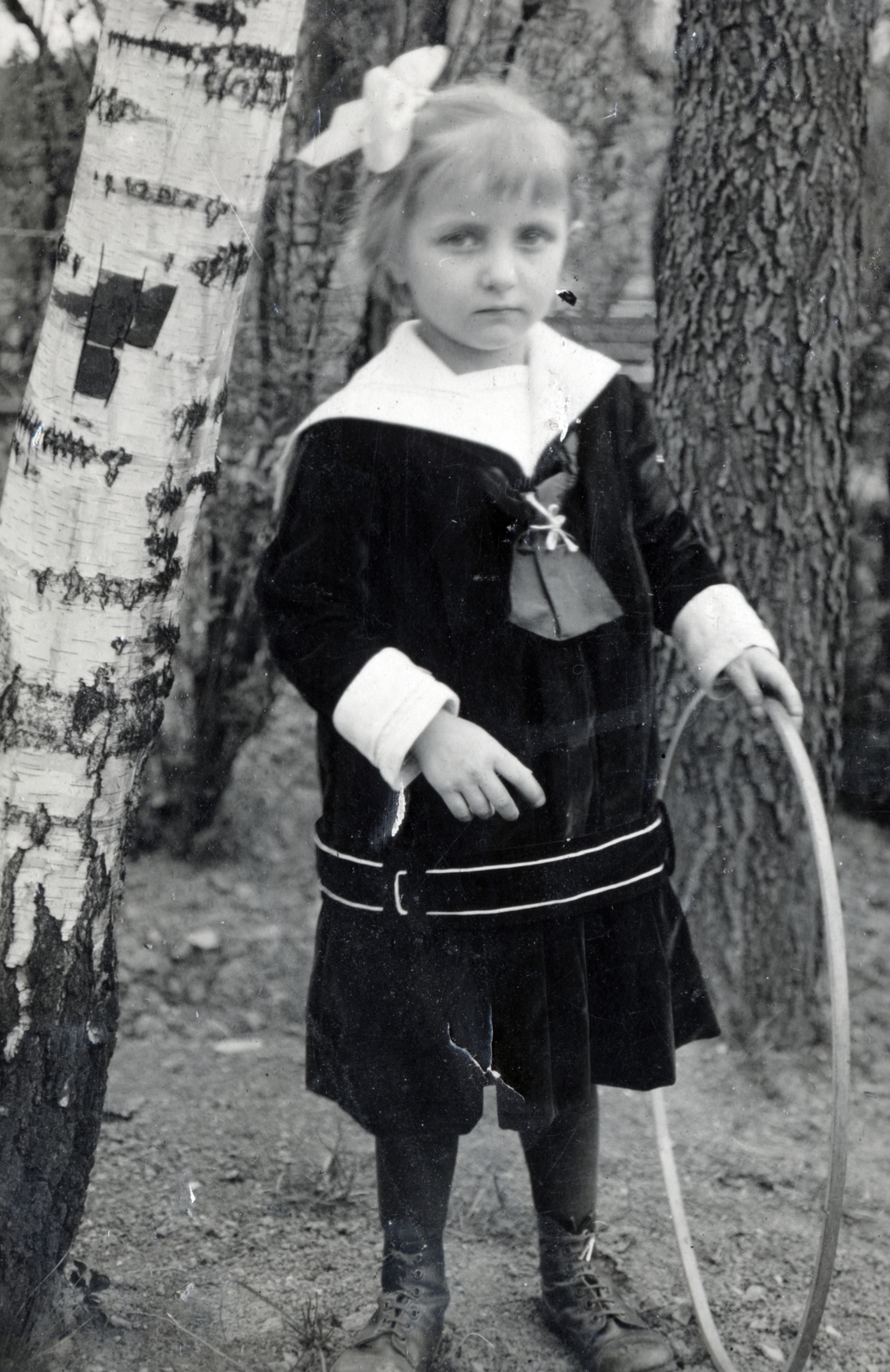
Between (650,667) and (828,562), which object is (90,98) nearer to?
(650,667)

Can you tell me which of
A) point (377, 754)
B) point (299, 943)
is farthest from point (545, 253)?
point (299, 943)

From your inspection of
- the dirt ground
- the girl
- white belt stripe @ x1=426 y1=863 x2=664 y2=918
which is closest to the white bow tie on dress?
the girl

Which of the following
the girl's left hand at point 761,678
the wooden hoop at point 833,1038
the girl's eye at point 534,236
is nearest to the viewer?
the wooden hoop at point 833,1038

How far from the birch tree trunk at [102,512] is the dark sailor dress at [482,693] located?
0.69 feet

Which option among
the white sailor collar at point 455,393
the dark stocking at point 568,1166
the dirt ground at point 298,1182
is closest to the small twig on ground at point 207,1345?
the dirt ground at point 298,1182

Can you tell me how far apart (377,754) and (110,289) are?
0.76m

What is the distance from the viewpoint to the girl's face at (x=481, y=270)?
6.38 feet

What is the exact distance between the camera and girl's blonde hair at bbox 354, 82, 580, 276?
193 cm

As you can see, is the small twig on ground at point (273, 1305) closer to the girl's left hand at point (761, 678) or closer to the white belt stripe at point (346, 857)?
the white belt stripe at point (346, 857)

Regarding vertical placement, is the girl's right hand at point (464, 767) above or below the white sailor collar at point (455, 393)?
below

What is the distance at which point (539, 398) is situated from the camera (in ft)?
6.62

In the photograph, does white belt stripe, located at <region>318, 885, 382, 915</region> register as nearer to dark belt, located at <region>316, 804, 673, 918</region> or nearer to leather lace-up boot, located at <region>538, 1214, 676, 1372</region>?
dark belt, located at <region>316, 804, 673, 918</region>

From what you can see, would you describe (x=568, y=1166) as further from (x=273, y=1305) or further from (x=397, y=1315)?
(x=273, y=1305)

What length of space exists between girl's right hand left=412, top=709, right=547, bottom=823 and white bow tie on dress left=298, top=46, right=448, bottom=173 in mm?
823
